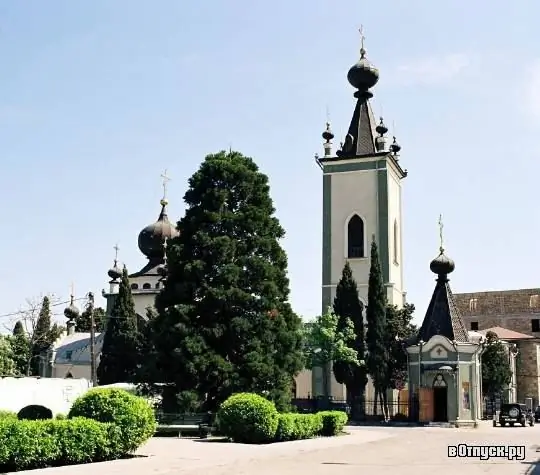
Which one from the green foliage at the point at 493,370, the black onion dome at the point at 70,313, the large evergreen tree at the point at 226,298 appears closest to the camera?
the large evergreen tree at the point at 226,298

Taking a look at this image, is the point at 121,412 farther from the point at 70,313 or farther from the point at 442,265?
the point at 70,313

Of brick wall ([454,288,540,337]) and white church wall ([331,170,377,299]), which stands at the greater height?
white church wall ([331,170,377,299])

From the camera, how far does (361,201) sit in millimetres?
49156

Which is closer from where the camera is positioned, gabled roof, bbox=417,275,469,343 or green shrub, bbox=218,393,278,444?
green shrub, bbox=218,393,278,444

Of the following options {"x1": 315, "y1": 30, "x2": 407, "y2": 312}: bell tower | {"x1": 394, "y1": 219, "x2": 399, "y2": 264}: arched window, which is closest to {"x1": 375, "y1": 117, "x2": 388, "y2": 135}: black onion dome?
{"x1": 315, "y1": 30, "x2": 407, "y2": 312}: bell tower

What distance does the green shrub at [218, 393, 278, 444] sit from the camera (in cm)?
2283

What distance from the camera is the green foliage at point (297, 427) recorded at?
2371 cm

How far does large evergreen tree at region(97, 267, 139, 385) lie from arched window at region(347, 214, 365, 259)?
15.5 m

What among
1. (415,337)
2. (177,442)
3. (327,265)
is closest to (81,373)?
(327,265)

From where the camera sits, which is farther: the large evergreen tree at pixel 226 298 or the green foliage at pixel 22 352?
the green foliage at pixel 22 352

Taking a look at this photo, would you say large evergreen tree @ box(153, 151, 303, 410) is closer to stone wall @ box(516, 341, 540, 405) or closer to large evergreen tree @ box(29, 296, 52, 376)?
large evergreen tree @ box(29, 296, 52, 376)

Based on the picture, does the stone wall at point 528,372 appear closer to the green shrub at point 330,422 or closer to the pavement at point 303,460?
the green shrub at point 330,422

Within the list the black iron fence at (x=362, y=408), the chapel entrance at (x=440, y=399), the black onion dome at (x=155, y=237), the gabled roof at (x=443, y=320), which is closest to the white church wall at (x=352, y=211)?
the gabled roof at (x=443, y=320)

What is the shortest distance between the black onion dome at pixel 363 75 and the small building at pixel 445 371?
16.7 metres
